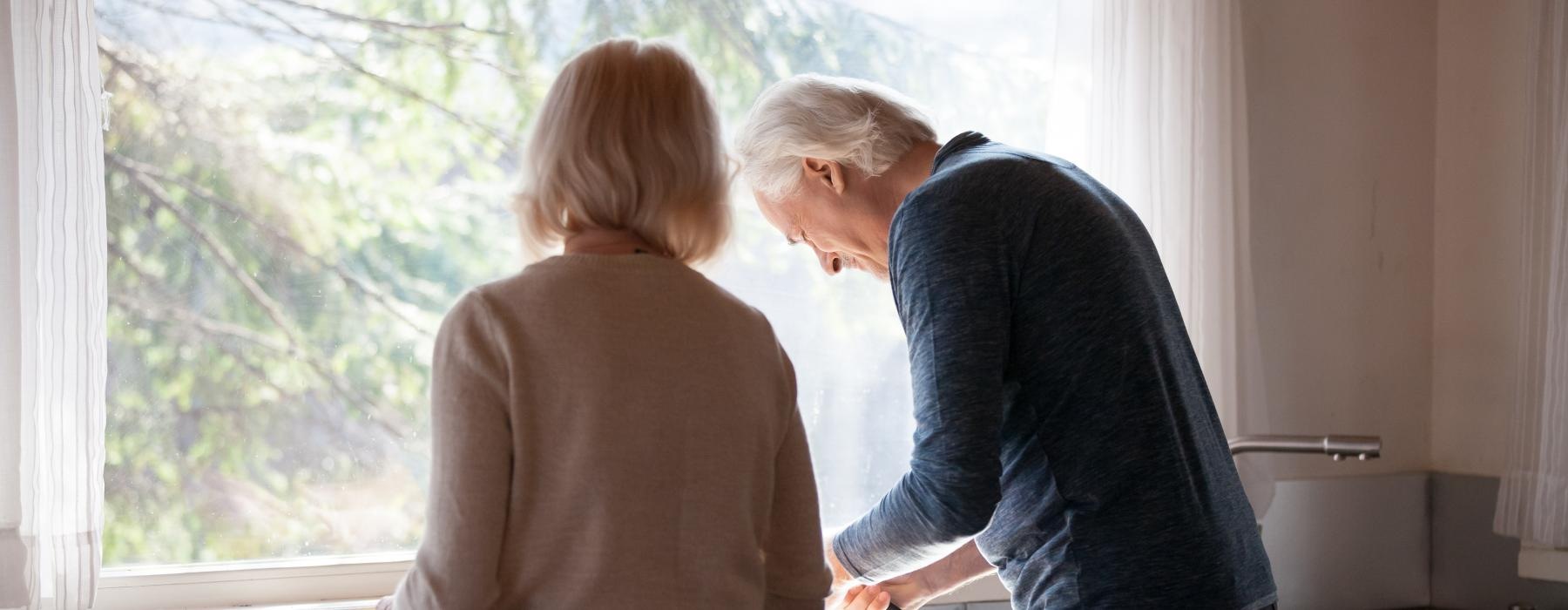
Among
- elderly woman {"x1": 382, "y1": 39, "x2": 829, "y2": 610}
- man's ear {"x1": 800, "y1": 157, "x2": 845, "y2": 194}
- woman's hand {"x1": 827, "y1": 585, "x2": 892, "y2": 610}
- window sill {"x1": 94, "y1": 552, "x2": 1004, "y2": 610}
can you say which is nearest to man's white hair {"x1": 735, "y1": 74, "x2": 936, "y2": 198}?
man's ear {"x1": 800, "y1": 157, "x2": 845, "y2": 194}

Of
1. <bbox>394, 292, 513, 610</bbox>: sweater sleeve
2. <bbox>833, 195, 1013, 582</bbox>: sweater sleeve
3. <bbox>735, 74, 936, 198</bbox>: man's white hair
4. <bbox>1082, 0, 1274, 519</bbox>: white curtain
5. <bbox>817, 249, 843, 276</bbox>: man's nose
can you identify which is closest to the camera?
<bbox>394, 292, 513, 610</bbox>: sweater sleeve

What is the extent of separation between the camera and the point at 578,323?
100cm

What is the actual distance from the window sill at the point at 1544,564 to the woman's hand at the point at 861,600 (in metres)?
1.50

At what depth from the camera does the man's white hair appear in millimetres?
1476

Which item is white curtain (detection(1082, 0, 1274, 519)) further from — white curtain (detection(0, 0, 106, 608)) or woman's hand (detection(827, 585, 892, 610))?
white curtain (detection(0, 0, 106, 608))

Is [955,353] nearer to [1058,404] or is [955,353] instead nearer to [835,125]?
[1058,404]

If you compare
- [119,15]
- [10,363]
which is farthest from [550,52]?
[10,363]

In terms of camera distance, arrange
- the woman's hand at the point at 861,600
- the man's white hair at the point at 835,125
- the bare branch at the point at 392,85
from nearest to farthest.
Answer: the man's white hair at the point at 835,125, the woman's hand at the point at 861,600, the bare branch at the point at 392,85

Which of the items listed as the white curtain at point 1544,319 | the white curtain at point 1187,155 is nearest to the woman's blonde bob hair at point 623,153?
the white curtain at point 1187,155

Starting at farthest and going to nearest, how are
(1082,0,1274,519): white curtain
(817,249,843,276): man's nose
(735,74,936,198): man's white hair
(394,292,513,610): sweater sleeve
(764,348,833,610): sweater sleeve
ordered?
(1082,0,1274,519): white curtain, (817,249,843,276): man's nose, (735,74,936,198): man's white hair, (764,348,833,610): sweater sleeve, (394,292,513,610): sweater sleeve

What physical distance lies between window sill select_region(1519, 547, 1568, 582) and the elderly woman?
1.89 metres

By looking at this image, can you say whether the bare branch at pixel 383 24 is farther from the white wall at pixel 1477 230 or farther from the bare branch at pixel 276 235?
the white wall at pixel 1477 230

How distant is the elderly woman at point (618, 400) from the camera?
0.98m

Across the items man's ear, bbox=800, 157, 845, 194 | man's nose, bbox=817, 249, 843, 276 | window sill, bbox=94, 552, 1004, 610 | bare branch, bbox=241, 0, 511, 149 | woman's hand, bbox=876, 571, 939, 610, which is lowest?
window sill, bbox=94, 552, 1004, 610
